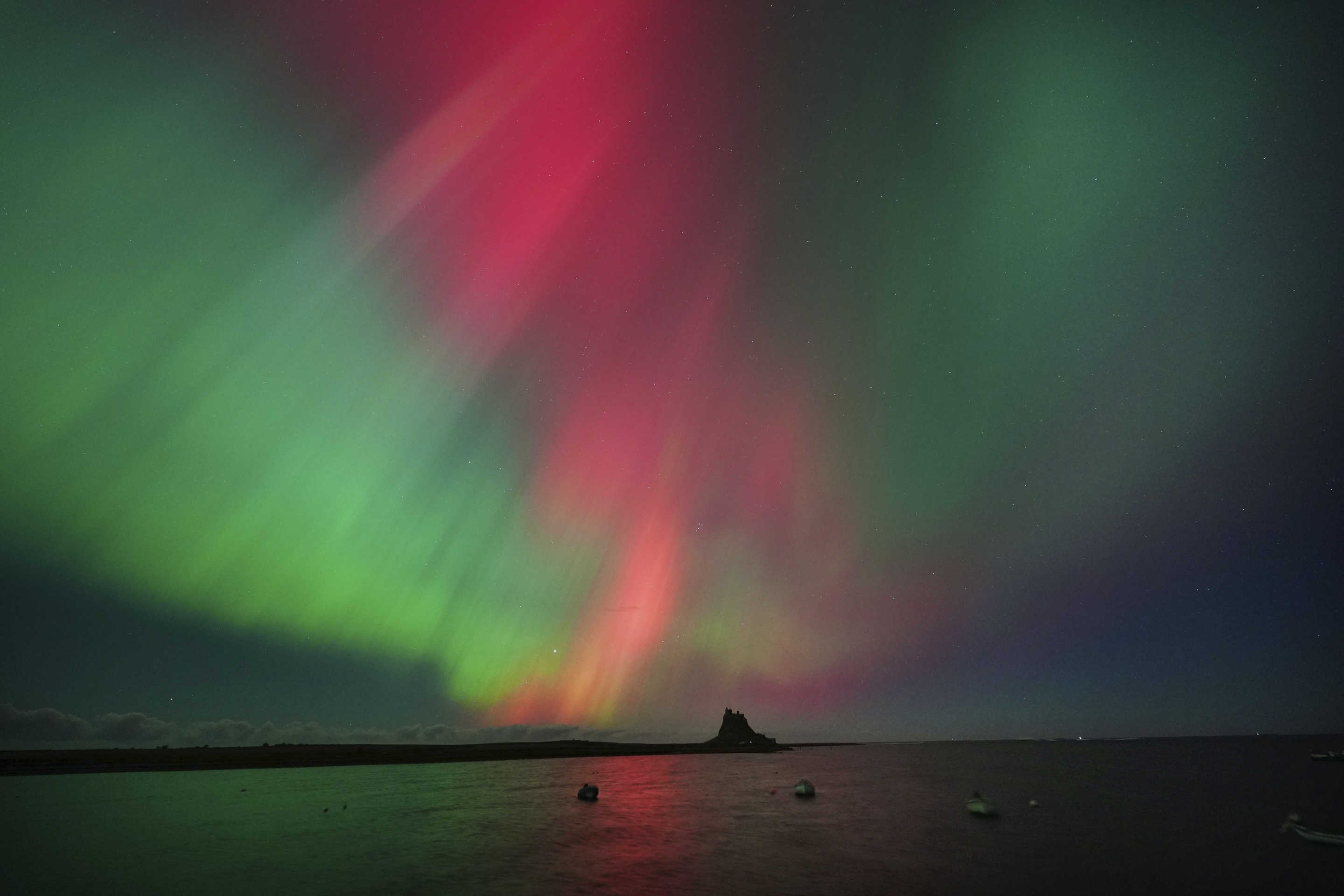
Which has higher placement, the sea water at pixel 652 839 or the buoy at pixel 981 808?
the buoy at pixel 981 808

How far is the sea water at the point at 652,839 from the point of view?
35.1 m

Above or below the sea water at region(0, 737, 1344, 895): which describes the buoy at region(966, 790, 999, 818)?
above

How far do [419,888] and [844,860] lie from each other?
24.5 metres

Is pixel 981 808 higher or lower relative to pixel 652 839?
higher

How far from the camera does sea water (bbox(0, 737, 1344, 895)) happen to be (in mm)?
35094

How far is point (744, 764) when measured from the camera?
170 meters

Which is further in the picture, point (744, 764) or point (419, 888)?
point (744, 764)

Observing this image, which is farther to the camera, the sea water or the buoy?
the buoy

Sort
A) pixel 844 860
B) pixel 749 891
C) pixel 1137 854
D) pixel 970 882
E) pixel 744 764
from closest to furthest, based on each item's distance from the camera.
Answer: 1. pixel 749 891
2. pixel 970 882
3. pixel 844 860
4. pixel 1137 854
5. pixel 744 764

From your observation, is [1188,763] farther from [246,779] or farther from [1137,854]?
[246,779]

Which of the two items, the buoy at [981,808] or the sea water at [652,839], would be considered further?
the buoy at [981,808]

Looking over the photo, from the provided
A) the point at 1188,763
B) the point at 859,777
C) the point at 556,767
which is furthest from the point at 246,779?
the point at 1188,763

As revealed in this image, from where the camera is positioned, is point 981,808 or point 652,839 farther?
point 981,808

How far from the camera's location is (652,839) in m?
49.7
